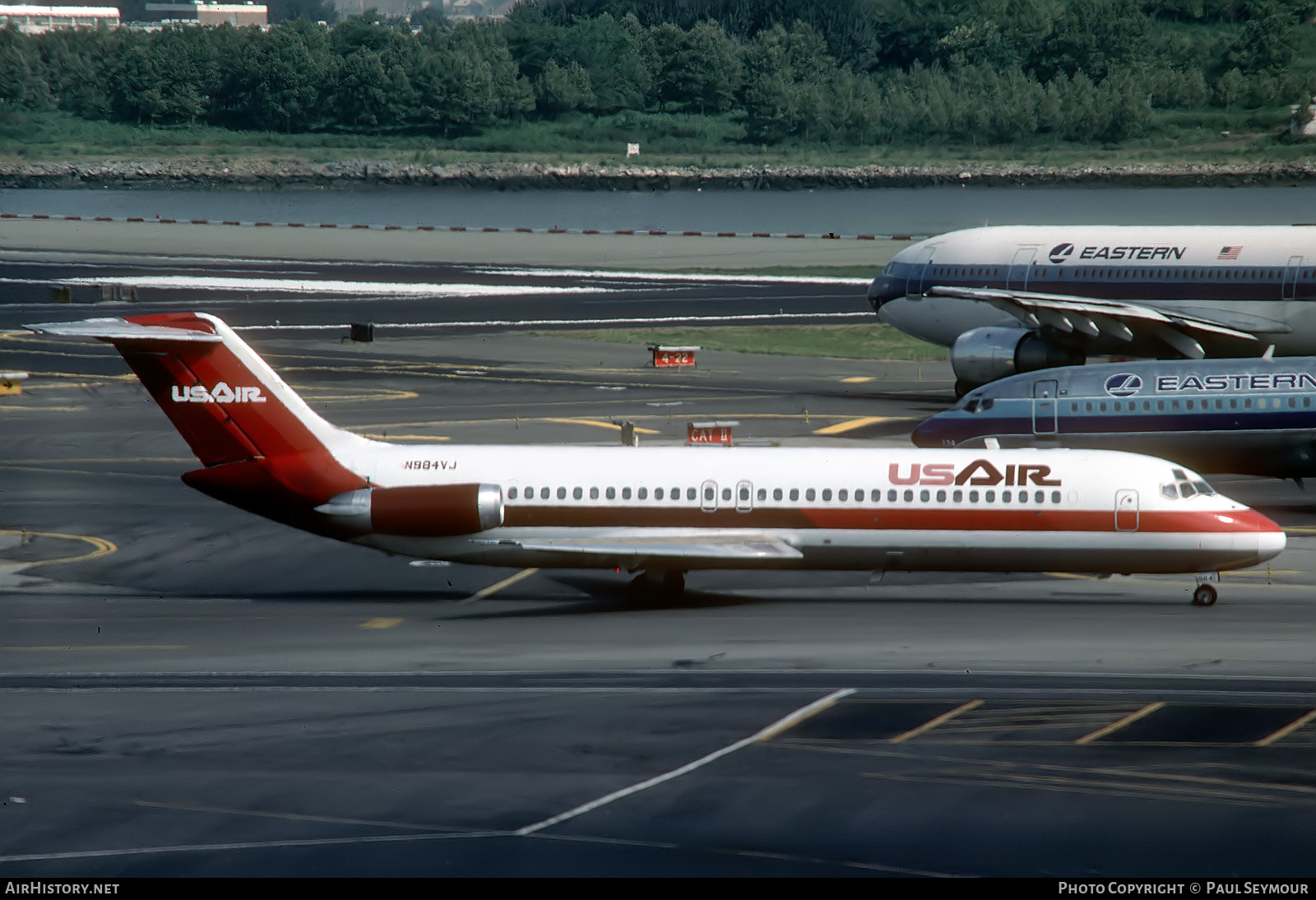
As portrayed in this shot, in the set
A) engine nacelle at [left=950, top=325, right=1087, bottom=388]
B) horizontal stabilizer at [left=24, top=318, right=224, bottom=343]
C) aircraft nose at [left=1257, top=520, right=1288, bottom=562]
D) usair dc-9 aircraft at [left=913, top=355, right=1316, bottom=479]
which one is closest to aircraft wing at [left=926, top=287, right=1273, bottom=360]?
engine nacelle at [left=950, top=325, right=1087, bottom=388]

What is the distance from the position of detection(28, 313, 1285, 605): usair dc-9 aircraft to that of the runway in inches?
57.1

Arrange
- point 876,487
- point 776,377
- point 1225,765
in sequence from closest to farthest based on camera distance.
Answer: point 1225,765
point 876,487
point 776,377

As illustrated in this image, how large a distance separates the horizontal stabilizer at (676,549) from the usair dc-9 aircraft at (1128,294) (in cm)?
2952

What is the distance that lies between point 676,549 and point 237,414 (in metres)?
10.5

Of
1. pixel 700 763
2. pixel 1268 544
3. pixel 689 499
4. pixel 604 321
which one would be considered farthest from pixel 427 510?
pixel 604 321

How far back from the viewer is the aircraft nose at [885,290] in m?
73.4

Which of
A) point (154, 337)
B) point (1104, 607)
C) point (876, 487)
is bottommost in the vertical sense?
point (1104, 607)

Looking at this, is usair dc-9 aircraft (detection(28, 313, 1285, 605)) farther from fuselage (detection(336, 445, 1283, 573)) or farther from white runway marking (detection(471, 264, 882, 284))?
white runway marking (detection(471, 264, 882, 284))

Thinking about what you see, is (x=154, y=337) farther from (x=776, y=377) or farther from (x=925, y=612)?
(x=776, y=377)

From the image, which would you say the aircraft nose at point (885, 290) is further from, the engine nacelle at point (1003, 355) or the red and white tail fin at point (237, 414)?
the red and white tail fin at point (237, 414)

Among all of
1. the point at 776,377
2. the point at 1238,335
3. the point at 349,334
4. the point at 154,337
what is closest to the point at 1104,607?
the point at 154,337

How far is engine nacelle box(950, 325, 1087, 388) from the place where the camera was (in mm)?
65125
